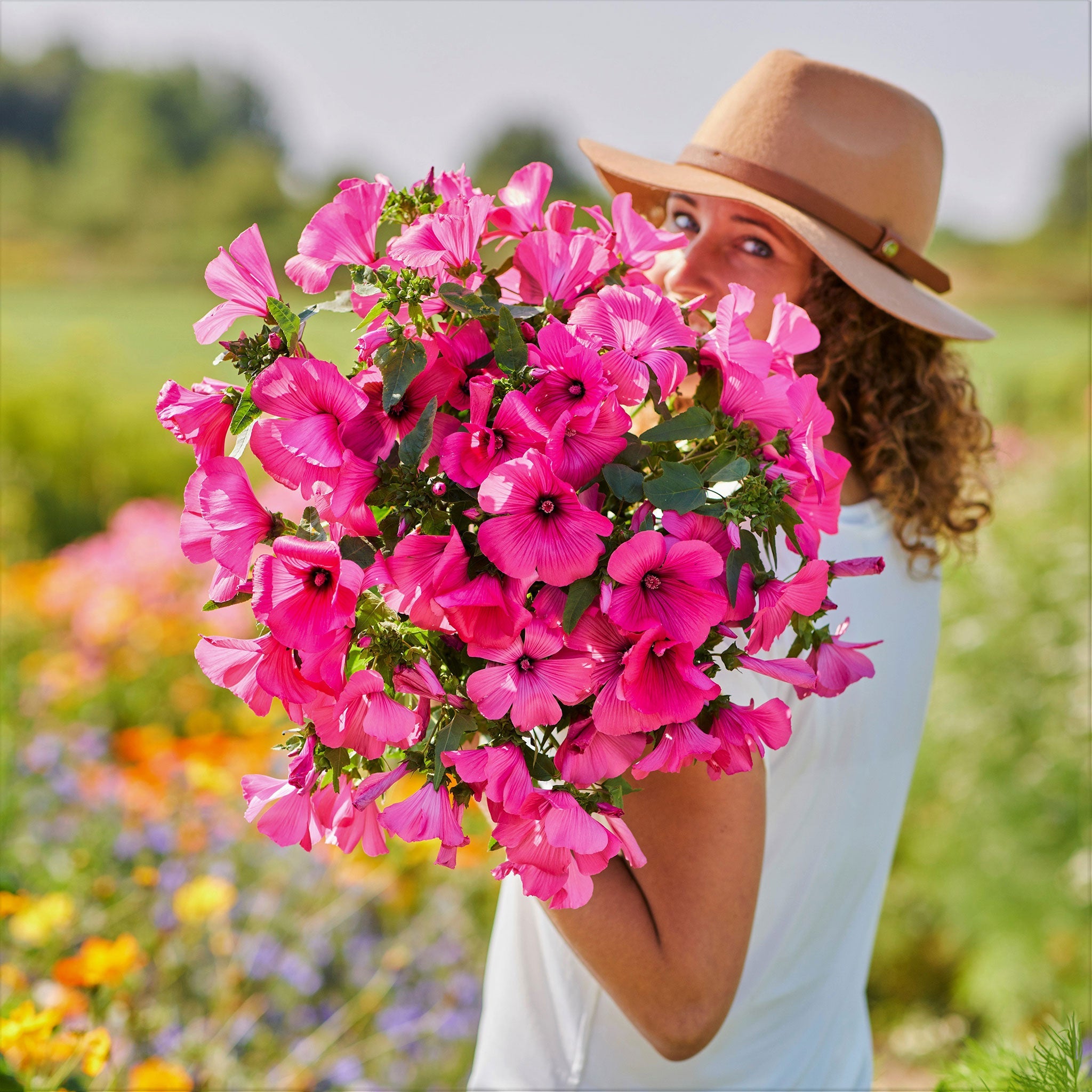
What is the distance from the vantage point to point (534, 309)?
26.5 inches

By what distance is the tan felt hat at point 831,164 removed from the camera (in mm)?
1238

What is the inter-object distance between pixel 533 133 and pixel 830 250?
21.4m

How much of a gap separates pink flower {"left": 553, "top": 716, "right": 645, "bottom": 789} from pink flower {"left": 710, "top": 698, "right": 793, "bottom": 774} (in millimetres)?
66

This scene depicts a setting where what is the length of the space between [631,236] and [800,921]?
0.92 metres

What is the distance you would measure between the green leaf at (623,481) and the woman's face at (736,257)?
659 mm

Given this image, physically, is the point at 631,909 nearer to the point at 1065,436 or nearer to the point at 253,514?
the point at 253,514

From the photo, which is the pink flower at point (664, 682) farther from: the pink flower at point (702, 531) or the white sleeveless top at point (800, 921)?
the white sleeveless top at point (800, 921)

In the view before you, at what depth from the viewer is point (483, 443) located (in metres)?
0.63

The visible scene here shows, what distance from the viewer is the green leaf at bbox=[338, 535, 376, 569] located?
0.62 metres

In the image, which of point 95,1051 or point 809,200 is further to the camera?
point 809,200

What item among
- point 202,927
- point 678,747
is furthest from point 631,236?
point 202,927

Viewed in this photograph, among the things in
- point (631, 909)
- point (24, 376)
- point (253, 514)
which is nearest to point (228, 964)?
point (631, 909)

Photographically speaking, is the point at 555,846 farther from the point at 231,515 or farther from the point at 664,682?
the point at 231,515

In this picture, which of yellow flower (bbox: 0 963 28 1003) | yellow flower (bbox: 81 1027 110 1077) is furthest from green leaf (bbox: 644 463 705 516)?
yellow flower (bbox: 0 963 28 1003)
